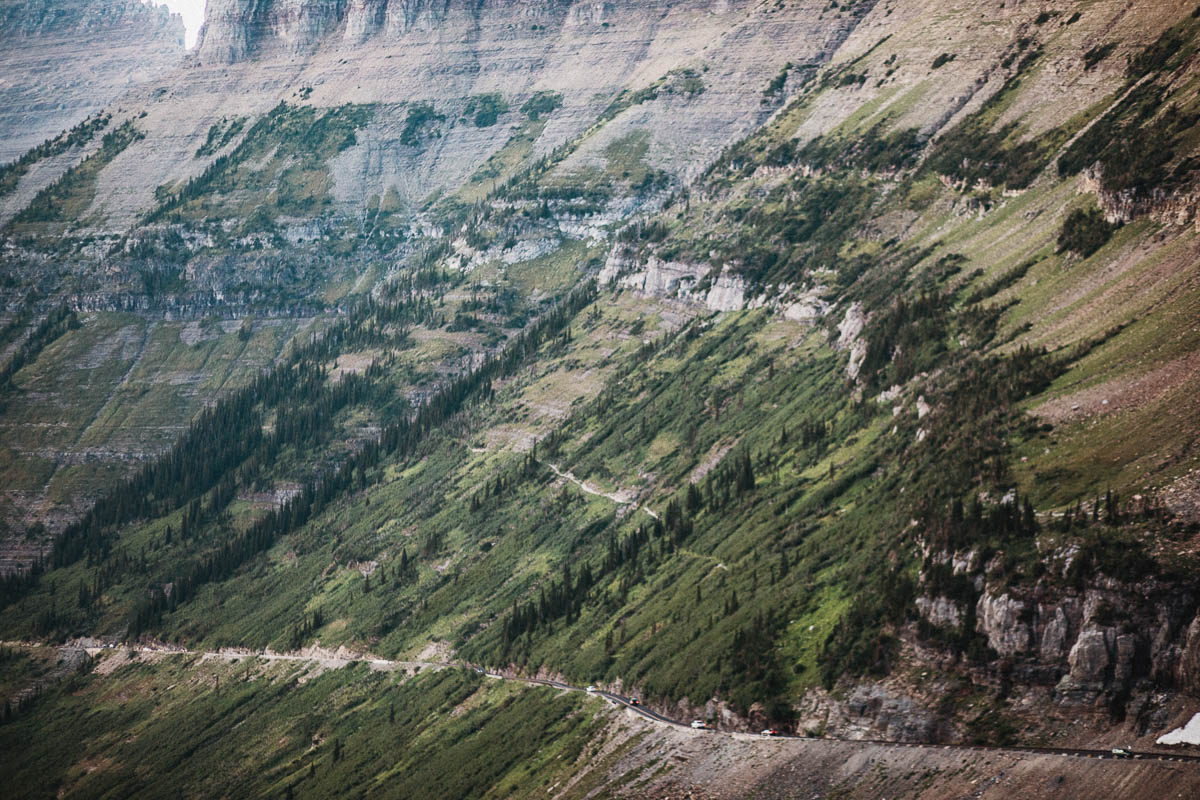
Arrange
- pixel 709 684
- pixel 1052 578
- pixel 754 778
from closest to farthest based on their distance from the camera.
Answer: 1. pixel 1052 578
2. pixel 754 778
3. pixel 709 684

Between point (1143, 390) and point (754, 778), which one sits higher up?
point (1143, 390)

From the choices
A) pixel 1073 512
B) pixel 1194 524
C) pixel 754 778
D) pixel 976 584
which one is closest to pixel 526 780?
pixel 754 778

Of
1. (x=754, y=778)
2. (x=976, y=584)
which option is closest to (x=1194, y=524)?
(x=976, y=584)

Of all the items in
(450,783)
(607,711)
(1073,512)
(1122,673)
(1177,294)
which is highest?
(1177,294)

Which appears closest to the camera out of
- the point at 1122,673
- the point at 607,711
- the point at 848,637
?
the point at 1122,673

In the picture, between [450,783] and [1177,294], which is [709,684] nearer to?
[450,783]

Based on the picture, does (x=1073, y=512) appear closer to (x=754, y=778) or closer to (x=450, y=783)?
(x=754, y=778)

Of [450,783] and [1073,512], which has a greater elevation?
[1073,512]

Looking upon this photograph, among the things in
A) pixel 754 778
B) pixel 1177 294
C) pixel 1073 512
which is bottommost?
pixel 754 778

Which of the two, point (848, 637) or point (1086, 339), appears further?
point (1086, 339)
